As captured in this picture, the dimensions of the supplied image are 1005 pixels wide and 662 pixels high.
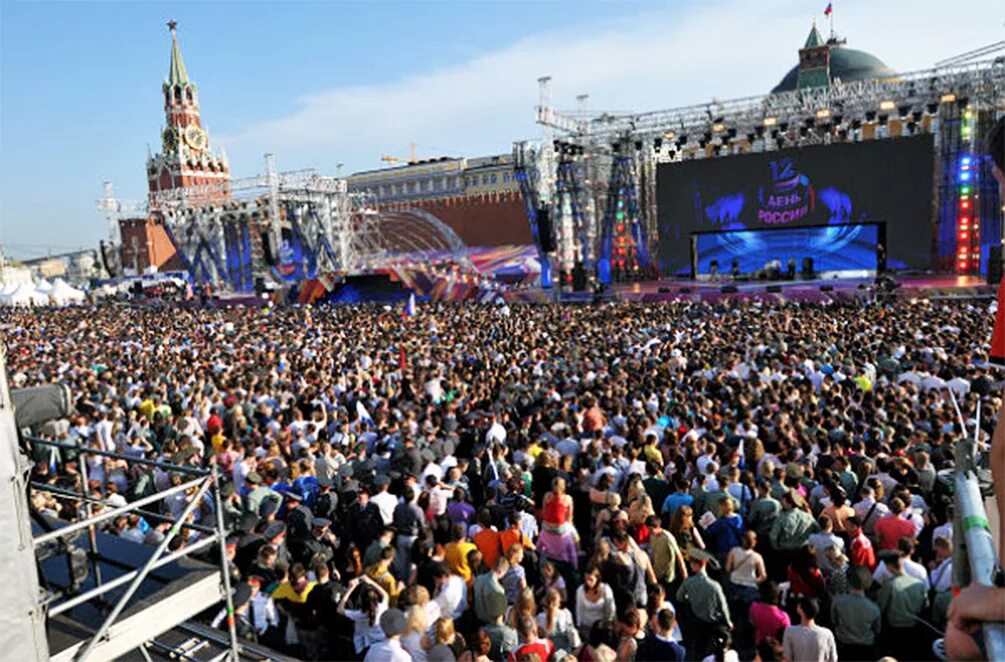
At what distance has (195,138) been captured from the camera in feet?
251

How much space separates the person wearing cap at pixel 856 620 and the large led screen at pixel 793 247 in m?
29.4

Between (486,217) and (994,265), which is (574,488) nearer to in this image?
(994,265)

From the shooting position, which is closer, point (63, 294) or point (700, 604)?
point (700, 604)

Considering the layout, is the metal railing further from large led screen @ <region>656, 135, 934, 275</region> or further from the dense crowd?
large led screen @ <region>656, 135, 934, 275</region>

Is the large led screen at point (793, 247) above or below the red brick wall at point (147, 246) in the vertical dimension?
below

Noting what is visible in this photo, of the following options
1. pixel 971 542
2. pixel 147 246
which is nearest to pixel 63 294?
pixel 147 246

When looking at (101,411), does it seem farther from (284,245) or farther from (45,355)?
(284,245)

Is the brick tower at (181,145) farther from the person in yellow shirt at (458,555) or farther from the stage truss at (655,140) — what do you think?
the person in yellow shirt at (458,555)

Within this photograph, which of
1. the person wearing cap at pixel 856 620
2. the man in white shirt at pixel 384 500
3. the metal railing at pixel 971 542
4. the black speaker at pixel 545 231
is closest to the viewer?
the metal railing at pixel 971 542

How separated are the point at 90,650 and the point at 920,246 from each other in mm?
32056

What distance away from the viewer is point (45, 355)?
675 inches

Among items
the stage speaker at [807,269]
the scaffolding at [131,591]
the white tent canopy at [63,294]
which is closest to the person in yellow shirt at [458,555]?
the scaffolding at [131,591]

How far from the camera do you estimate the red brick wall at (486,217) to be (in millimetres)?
52094

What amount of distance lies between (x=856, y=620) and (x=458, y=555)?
2.87 meters
